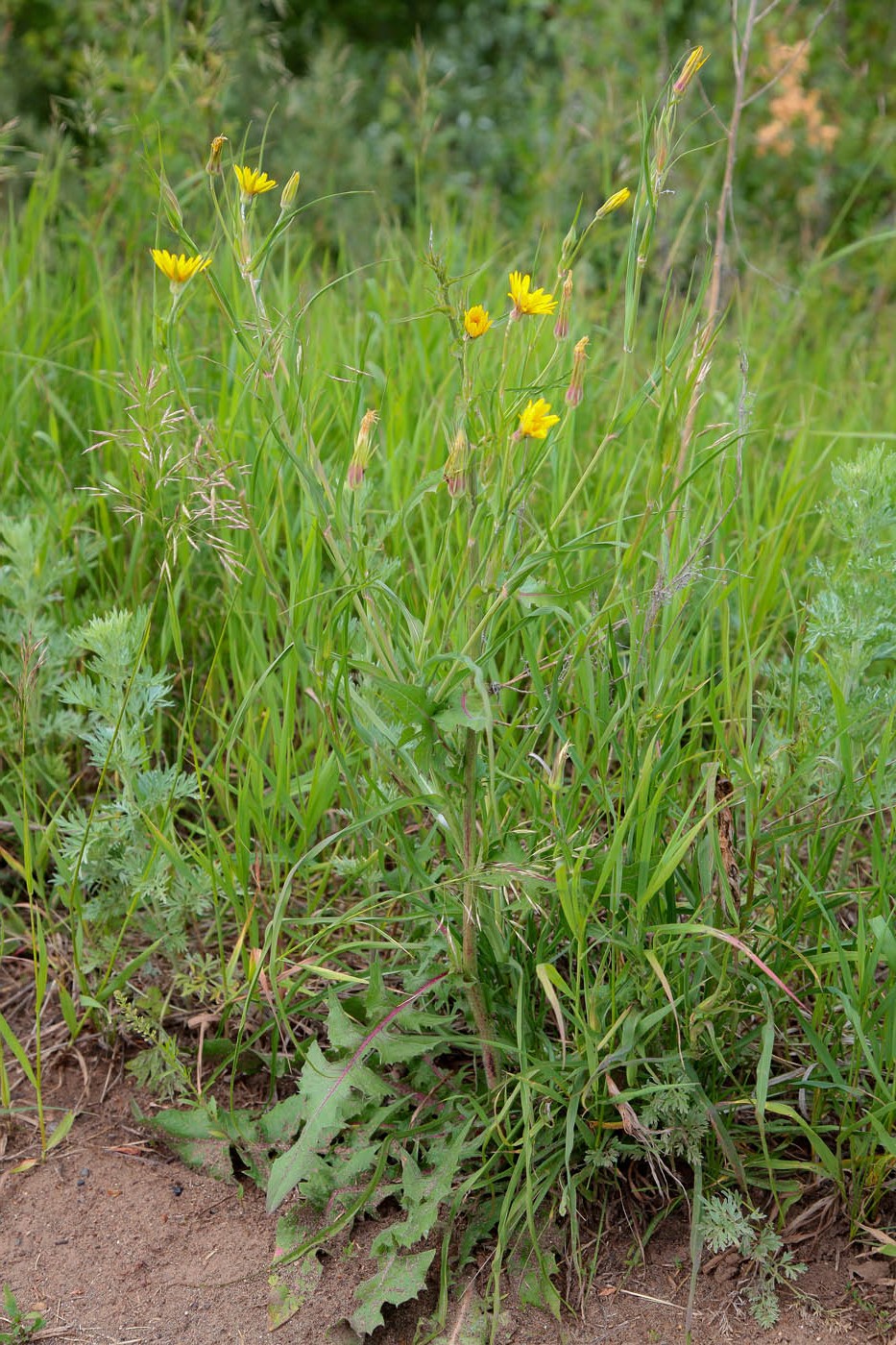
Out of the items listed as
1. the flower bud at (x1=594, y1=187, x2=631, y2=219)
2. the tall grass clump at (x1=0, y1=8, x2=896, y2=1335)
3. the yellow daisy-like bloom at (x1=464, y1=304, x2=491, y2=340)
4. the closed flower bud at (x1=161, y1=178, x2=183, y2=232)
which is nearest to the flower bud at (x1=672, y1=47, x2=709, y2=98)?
the tall grass clump at (x1=0, y1=8, x2=896, y2=1335)

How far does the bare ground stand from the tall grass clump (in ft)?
0.12

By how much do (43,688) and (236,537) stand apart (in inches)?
16.9

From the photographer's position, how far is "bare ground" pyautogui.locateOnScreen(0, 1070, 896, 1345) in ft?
5.00

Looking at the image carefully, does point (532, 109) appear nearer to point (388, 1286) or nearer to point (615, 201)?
point (615, 201)

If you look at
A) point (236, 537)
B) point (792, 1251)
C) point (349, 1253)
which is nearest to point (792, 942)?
point (792, 1251)

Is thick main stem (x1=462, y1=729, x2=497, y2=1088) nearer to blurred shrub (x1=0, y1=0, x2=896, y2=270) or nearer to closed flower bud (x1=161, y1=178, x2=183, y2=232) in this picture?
closed flower bud (x1=161, y1=178, x2=183, y2=232)

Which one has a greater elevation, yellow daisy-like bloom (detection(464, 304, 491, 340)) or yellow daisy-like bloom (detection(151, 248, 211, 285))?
yellow daisy-like bloom (detection(151, 248, 211, 285))

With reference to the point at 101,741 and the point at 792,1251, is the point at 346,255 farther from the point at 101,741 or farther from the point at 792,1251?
the point at 792,1251

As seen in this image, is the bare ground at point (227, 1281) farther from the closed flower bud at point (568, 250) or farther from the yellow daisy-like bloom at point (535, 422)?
the closed flower bud at point (568, 250)

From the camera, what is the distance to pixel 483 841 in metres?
1.51

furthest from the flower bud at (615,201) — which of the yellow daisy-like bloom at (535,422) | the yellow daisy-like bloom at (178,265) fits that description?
the yellow daisy-like bloom at (178,265)

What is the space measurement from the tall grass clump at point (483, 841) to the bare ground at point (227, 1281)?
4 cm

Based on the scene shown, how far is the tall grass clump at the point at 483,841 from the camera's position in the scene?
1.46 m

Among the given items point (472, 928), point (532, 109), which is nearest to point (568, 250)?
point (472, 928)
